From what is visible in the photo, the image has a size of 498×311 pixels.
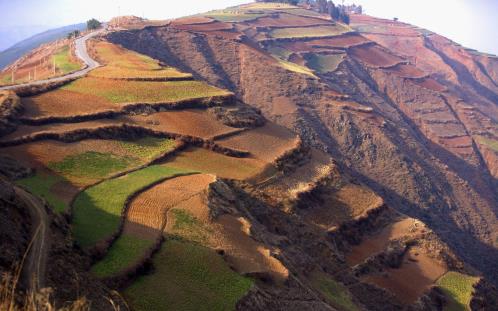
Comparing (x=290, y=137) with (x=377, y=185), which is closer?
(x=290, y=137)

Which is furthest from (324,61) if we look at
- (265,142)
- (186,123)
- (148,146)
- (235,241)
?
(235,241)

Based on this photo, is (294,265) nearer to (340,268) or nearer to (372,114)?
(340,268)

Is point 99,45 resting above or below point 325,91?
above

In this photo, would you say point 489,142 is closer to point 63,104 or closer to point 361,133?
point 361,133

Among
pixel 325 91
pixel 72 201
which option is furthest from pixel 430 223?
pixel 72 201

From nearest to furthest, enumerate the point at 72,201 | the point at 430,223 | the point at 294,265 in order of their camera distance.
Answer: the point at 72,201 < the point at 294,265 < the point at 430,223

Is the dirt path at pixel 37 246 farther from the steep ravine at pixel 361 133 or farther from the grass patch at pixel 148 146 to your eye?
the steep ravine at pixel 361 133
